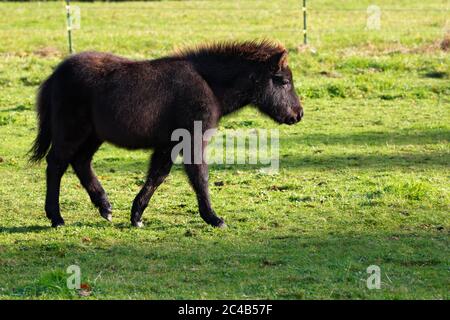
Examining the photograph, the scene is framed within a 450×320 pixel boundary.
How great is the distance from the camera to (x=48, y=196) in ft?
37.0

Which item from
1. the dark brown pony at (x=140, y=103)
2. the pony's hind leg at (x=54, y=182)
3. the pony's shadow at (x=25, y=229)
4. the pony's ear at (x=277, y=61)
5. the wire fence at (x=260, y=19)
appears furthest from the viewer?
the wire fence at (x=260, y=19)

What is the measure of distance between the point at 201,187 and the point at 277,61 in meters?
1.77

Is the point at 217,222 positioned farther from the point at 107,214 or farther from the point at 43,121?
the point at 43,121

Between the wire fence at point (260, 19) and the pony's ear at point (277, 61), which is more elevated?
the wire fence at point (260, 19)

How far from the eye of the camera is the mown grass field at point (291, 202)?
9039mm

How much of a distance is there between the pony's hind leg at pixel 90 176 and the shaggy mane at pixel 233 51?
4.86 feet

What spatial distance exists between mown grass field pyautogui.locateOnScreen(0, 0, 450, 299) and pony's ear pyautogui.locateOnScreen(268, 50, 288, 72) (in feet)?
5.43

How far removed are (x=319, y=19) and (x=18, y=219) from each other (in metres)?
18.9

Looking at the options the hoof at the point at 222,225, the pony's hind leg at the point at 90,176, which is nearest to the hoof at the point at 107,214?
the pony's hind leg at the point at 90,176

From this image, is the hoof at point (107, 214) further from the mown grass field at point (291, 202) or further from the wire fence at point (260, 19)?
the wire fence at point (260, 19)

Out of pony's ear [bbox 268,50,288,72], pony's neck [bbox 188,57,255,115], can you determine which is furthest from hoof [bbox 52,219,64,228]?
pony's ear [bbox 268,50,288,72]

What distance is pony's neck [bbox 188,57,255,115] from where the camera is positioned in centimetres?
1134

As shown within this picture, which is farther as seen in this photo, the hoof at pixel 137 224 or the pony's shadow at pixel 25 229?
the hoof at pixel 137 224

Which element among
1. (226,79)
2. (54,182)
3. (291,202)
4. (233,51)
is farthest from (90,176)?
(291,202)
